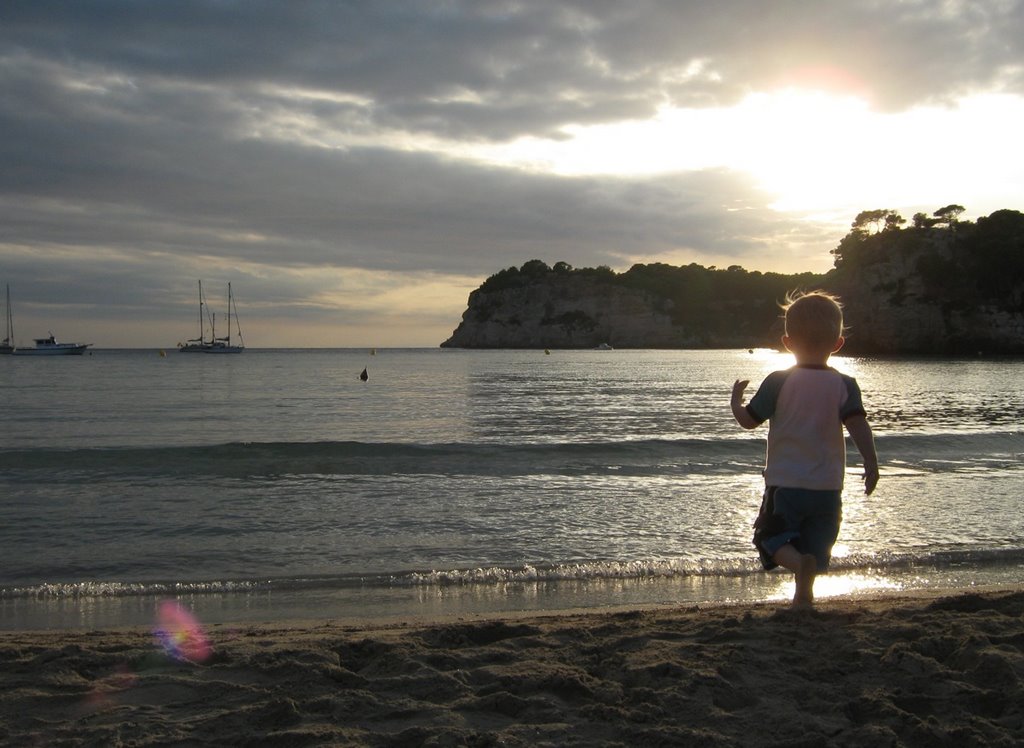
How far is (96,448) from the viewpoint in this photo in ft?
50.6

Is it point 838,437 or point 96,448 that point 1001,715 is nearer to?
point 838,437

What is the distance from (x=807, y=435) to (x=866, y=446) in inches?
13.1

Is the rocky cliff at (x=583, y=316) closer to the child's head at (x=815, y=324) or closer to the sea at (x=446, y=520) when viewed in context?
the sea at (x=446, y=520)

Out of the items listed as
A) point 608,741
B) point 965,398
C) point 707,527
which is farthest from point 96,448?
point 965,398

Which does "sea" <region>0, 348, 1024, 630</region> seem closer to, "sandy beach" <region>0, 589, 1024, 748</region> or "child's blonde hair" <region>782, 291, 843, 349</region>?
"sandy beach" <region>0, 589, 1024, 748</region>

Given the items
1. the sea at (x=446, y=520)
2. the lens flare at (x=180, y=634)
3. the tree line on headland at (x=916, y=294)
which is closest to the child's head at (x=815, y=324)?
the sea at (x=446, y=520)

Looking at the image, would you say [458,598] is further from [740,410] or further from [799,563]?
[740,410]

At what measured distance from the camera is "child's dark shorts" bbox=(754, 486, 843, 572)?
4836 mm

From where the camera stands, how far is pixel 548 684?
3.89m

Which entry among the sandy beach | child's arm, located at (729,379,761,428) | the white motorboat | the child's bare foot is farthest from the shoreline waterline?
the white motorboat

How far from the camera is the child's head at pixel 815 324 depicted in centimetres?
477

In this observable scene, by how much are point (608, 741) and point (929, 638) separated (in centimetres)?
228

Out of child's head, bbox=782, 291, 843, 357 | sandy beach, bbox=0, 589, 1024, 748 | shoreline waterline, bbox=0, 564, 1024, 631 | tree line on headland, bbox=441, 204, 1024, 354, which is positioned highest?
tree line on headland, bbox=441, 204, 1024, 354

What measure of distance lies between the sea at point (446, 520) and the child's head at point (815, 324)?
2.34 meters
